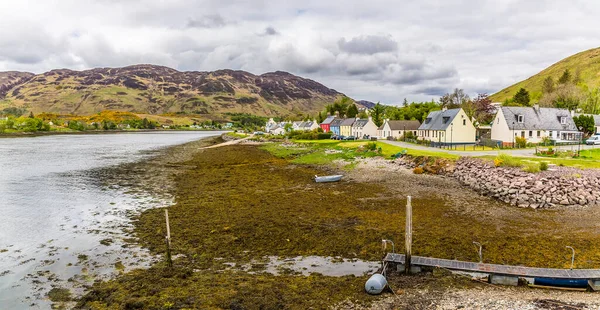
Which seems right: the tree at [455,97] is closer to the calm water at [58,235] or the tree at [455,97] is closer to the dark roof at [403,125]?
the dark roof at [403,125]

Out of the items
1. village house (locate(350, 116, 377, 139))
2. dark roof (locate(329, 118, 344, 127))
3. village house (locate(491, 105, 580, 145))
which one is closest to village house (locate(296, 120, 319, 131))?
dark roof (locate(329, 118, 344, 127))

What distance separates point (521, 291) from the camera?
45.8 ft

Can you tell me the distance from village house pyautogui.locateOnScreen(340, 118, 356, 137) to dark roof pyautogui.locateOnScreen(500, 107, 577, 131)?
5941 centimetres

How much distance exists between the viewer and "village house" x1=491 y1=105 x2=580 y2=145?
62.3 meters

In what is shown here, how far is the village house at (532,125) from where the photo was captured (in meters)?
62.3

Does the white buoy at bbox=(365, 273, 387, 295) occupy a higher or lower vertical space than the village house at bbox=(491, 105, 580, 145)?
lower

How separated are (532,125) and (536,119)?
2.23 metres

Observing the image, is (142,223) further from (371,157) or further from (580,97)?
(580,97)

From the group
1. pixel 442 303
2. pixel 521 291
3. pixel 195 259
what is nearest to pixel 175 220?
pixel 195 259

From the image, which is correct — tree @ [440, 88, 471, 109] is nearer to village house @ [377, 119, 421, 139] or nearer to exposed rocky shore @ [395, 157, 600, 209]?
village house @ [377, 119, 421, 139]

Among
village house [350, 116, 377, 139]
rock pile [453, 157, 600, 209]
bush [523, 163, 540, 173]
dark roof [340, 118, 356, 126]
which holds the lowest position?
rock pile [453, 157, 600, 209]

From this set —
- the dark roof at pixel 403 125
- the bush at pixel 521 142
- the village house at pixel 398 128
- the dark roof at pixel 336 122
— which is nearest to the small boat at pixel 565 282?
the bush at pixel 521 142

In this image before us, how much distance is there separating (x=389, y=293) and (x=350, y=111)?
141677mm

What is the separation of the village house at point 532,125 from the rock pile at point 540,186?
30.9 metres
